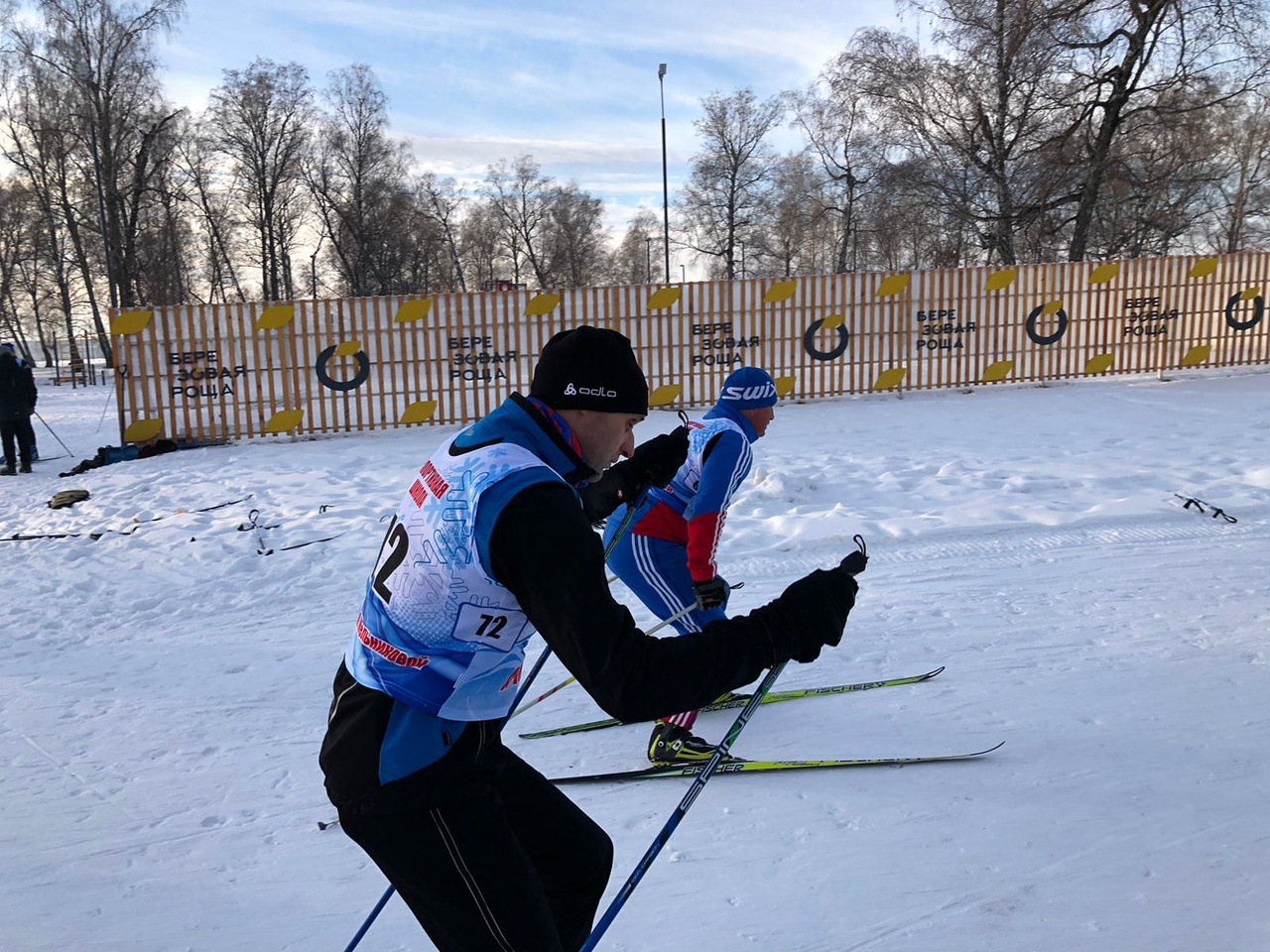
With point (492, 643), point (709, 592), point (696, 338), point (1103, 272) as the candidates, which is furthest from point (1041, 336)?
point (492, 643)

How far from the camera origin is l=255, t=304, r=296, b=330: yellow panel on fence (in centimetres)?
1277

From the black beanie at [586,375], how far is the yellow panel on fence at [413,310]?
1212cm

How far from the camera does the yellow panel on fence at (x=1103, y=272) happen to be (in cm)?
1577

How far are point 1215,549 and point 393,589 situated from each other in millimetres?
6622

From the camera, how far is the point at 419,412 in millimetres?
13609

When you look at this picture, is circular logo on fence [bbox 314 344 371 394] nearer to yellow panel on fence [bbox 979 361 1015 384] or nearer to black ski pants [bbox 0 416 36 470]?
black ski pants [bbox 0 416 36 470]

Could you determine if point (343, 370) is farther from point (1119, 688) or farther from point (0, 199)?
point (0, 199)

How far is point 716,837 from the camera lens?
10.7ft

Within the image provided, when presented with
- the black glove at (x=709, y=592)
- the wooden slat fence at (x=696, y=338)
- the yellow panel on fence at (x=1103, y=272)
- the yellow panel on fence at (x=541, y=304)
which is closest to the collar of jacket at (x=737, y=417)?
the black glove at (x=709, y=592)

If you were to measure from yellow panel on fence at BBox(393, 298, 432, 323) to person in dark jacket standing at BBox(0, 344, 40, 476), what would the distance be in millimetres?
4865

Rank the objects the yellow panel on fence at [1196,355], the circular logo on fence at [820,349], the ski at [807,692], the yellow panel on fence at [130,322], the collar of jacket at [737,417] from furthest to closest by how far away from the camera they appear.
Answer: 1. the yellow panel on fence at [1196,355]
2. the circular logo on fence at [820,349]
3. the yellow panel on fence at [130,322]
4. the ski at [807,692]
5. the collar of jacket at [737,417]

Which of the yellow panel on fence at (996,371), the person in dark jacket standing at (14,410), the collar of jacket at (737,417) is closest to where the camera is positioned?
the collar of jacket at (737,417)

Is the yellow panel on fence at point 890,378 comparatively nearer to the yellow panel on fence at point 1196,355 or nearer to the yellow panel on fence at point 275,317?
the yellow panel on fence at point 1196,355

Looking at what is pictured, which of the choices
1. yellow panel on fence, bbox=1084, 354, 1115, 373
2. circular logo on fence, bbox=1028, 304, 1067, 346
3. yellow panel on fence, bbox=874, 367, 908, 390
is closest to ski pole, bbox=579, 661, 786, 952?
yellow panel on fence, bbox=874, 367, 908, 390
